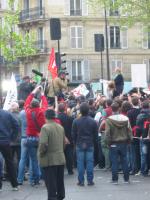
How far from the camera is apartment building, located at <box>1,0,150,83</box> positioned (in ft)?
228

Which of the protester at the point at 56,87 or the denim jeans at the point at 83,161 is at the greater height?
the protester at the point at 56,87

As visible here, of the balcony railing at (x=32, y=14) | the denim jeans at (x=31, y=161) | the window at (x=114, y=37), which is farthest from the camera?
the balcony railing at (x=32, y=14)

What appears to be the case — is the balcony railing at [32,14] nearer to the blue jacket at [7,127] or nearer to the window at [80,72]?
the window at [80,72]

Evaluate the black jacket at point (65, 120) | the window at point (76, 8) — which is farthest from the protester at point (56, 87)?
the window at point (76, 8)

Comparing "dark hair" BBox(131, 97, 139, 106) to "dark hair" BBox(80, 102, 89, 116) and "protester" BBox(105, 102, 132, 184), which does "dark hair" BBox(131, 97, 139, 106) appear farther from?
"dark hair" BBox(80, 102, 89, 116)

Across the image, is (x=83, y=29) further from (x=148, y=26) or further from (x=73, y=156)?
(x=73, y=156)

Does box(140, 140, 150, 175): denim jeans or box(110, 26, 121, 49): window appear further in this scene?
box(110, 26, 121, 49): window

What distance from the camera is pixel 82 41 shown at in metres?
69.8

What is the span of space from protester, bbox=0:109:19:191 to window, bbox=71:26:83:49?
50049 mm

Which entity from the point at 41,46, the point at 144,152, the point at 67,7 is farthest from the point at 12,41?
the point at 144,152

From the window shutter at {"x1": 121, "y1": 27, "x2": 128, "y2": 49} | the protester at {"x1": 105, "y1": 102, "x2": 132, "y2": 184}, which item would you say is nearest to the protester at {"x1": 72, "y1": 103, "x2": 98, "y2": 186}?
the protester at {"x1": 105, "y1": 102, "x2": 132, "y2": 184}

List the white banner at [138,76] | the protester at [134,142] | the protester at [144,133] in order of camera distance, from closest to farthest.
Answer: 1. the protester at [144,133]
2. the protester at [134,142]
3. the white banner at [138,76]

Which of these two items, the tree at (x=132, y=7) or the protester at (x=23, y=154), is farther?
the tree at (x=132, y=7)

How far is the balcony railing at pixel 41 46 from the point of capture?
6981 cm
